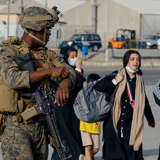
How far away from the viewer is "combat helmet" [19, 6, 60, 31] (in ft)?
11.6

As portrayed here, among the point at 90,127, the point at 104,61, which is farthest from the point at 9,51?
the point at 104,61

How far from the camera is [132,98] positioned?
607 cm

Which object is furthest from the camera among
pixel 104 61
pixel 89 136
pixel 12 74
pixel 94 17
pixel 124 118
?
pixel 94 17

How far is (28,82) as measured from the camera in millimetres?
3348

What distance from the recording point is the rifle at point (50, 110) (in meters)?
3.52

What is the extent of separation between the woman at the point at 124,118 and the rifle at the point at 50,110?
7.94ft

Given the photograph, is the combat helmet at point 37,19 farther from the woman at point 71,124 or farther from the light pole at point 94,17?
the light pole at point 94,17

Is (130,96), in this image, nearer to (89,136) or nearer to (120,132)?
(120,132)

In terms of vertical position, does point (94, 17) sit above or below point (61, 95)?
above

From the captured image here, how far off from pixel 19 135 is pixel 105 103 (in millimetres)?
2602

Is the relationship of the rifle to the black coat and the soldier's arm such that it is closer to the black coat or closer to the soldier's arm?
the soldier's arm

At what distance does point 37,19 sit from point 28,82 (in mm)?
463

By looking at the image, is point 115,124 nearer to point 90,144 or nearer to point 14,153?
point 90,144

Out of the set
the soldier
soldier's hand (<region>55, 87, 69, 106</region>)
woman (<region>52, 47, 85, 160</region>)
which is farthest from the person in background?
soldier's hand (<region>55, 87, 69, 106</region>)
